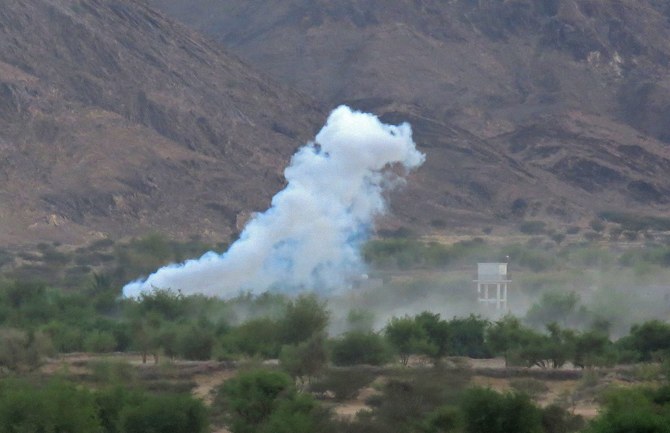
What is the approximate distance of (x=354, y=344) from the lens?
51188 mm

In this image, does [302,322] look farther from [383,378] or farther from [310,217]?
[310,217]

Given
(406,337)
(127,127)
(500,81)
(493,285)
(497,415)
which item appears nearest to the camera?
(497,415)

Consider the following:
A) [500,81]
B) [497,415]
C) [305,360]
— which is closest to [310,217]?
[305,360]

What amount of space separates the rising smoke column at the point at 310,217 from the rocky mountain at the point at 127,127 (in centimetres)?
2593

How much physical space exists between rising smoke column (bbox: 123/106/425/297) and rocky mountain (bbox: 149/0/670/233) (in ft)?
139

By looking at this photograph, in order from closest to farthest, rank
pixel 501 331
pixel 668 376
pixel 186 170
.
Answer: pixel 668 376
pixel 501 331
pixel 186 170

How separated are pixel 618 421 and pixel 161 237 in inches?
2286

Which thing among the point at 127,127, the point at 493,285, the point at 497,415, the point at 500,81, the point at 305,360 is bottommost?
the point at 497,415

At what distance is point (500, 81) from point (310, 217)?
74594mm

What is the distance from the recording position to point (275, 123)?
116875 millimetres

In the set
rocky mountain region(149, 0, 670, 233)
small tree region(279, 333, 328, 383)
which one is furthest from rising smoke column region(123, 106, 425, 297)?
rocky mountain region(149, 0, 670, 233)

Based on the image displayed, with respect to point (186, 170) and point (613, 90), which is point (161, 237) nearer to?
point (186, 170)

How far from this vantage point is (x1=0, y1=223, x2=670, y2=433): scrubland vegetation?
3638cm

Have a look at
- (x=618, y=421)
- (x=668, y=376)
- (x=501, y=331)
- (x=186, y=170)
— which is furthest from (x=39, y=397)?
(x=186, y=170)
